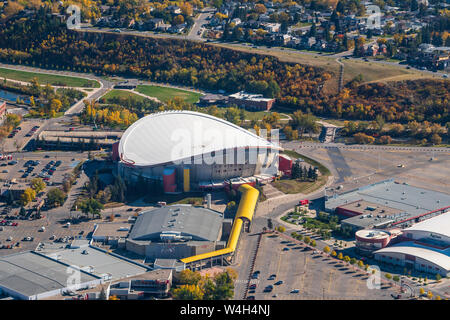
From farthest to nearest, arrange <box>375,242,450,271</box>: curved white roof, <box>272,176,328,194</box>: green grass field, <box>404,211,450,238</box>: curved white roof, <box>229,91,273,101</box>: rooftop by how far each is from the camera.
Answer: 1. <box>229,91,273,101</box>: rooftop
2. <box>272,176,328,194</box>: green grass field
3. <box>404,211,450,238</box>: curved white roof
4. <box>375,242,450,271</box>: curved white roof

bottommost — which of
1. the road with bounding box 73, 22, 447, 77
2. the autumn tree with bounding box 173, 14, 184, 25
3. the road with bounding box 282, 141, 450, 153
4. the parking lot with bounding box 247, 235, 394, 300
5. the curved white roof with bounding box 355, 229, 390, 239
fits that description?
the parking lot with bounding box 247, 235, 394, 300

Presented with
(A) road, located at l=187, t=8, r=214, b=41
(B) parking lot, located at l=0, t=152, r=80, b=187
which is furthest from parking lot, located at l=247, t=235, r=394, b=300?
(A) road, located at l=187, t=8, r=214, b=41

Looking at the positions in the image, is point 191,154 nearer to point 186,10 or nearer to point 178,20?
point 178,20

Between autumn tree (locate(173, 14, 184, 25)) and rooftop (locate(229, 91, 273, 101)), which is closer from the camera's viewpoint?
rooftop (locate(229, 91, 273, 101))

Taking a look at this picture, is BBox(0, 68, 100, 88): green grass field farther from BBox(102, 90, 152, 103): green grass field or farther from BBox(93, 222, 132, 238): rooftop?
BBox(93, 222, 132, 238): rooftop

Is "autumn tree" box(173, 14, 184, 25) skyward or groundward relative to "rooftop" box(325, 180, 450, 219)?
skyward

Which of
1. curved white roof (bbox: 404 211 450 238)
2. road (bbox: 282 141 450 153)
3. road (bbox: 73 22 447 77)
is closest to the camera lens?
curved white roof (bbox: 404 211 450 238)

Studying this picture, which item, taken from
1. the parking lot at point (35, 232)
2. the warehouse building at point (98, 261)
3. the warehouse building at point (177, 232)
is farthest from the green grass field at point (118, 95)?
the warehouse building at point (98, 261)
